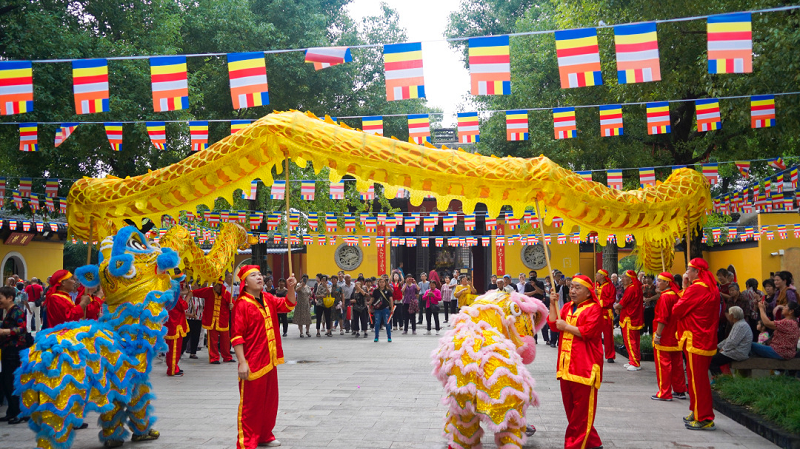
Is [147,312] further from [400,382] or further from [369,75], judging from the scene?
[369,75]

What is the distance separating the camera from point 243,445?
5473mm

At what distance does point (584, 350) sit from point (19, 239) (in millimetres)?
24257

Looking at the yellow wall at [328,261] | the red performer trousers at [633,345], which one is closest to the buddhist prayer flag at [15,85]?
the red performer trousers at [633,345]

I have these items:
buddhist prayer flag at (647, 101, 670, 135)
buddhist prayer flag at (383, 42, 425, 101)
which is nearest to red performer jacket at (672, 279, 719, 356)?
buddhist prayer flag at (383, 42, 425, 101)

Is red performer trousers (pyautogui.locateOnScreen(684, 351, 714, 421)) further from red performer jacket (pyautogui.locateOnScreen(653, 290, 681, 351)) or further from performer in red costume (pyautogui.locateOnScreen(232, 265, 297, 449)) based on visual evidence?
performer in red costume (pyautogui.locateOnScreen(232, 265, 297, 449))

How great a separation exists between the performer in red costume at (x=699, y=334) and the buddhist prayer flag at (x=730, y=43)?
252 cm

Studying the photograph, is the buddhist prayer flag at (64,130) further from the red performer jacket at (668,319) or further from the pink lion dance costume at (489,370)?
the red performer jacket at (668,319)

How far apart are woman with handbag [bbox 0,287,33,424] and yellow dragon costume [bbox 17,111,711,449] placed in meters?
1.27

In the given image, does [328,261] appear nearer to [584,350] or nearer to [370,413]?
[370,413]

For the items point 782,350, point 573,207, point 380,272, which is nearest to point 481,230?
point 380,272

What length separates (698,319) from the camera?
22.5ft

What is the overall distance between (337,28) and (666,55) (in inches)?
490

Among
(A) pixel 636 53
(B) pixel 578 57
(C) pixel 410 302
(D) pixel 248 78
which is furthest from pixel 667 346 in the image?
(C) pixel 410 302

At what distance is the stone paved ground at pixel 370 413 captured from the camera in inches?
241
